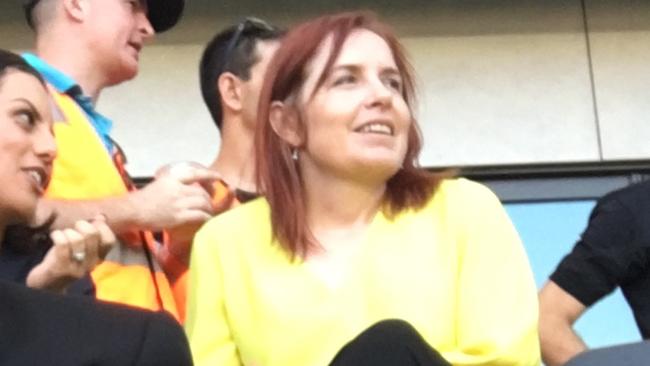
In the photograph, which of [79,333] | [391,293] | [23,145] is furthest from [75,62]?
[79,333]

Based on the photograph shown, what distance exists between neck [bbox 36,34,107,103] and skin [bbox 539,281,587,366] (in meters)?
0.91

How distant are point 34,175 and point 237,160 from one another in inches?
40.7

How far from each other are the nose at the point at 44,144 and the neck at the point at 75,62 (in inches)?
29.0

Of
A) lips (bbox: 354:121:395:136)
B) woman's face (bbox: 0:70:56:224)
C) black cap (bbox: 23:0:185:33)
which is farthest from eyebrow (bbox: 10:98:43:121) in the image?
black cap (bbox: 23:0:185:33)

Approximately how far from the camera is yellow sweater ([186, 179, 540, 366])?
233 centimetres

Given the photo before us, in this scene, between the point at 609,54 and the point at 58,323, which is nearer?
the point at 58,323

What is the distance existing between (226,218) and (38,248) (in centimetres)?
34

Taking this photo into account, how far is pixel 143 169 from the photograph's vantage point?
456 cm

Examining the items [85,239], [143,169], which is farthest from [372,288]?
[143,169]

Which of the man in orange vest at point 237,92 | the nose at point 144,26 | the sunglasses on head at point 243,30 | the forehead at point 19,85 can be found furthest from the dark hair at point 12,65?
the sunglasses on head at point 243,30

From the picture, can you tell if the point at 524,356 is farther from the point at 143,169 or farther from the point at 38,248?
the point at 143,169

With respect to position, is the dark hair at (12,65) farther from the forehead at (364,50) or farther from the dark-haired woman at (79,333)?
the dark-haired woman at (79,333)

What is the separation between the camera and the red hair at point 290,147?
2518 millimetres

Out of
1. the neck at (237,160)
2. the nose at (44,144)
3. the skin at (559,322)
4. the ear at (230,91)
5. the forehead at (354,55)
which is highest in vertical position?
the forehead at (354,55)
